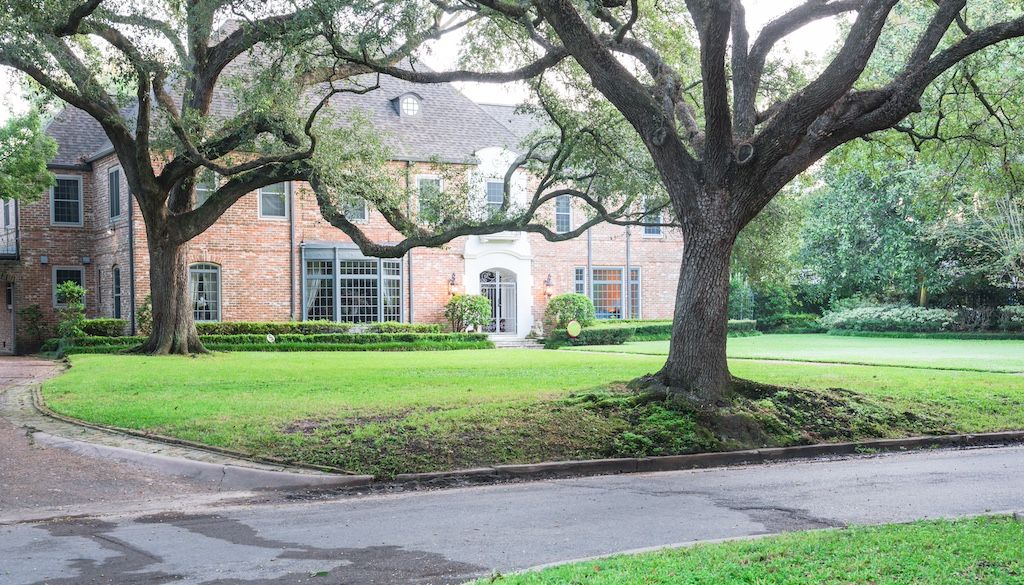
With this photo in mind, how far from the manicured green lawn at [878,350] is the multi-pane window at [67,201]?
1734 centimetres

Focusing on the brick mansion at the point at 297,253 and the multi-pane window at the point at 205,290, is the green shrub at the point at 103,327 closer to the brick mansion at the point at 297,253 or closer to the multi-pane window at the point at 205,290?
the brick mansion at the point at 297,253

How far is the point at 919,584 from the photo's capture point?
194 inches

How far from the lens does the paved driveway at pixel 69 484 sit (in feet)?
27.5

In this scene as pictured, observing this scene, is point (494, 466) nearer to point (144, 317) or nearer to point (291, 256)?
point (144, 317)

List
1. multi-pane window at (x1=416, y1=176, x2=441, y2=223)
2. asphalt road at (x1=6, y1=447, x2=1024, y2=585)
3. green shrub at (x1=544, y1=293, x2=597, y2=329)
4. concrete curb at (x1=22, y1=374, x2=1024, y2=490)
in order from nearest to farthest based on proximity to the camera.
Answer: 1. asphalt road at (x1=6, y1=447, x2=1024, y2=585)
2. concrete curb at (x1=22, y1=374, x2=1024, y2=490)
3. multi-pane window at (x1=416, y1=176, x2=441, y2=223)
4. green shrub at (x1=544, y1=293, x2=597, y2=329)

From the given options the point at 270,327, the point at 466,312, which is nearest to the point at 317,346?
the point at 270,327

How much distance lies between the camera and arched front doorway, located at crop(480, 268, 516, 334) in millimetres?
34094

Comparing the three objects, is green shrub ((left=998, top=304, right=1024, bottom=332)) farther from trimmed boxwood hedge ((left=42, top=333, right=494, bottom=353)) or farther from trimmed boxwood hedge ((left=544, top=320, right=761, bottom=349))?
trimmed boxwood hedge ((left=42, top=333, right=494, bottom=353))

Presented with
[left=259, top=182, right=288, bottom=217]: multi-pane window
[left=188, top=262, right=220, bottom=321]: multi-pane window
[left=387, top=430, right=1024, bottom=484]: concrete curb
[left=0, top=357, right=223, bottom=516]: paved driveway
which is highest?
[left=259, top=182, right=288, bottom=217]: multi-pane window

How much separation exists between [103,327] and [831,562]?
2645 cm

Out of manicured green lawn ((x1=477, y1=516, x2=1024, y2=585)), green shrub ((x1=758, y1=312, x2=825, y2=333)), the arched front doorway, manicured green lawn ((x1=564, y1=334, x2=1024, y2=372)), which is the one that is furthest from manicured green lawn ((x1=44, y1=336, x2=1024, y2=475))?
green shrub ((x1=758, y1=312, x2=825, y2=333))

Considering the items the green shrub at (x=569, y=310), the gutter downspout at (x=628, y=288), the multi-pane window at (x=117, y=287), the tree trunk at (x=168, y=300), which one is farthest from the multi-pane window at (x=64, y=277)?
the gutter downspout at (x=628, y=288)

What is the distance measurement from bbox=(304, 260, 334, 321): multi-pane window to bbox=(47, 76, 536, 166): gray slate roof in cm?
452

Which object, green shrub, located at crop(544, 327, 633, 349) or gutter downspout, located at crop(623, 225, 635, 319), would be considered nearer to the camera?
green shrub, located at crop(544, 327, 633, 349)
